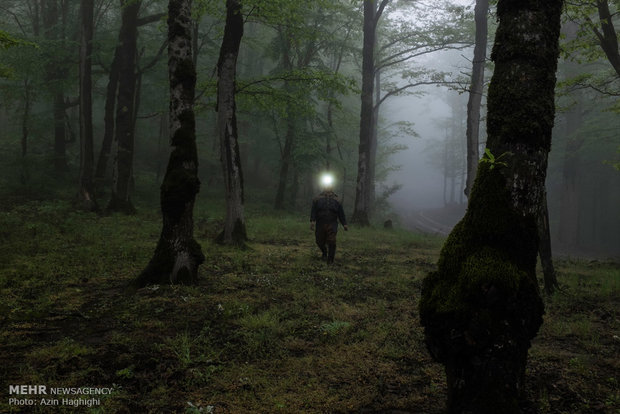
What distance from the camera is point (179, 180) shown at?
628cm

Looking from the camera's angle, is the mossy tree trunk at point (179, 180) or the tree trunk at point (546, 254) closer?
the mossy tree trunk at point (179, 180)

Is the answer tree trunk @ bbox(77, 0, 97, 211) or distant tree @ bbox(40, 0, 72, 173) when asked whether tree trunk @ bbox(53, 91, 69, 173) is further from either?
tree trunk @ bbox(77, 0, 97, 211)

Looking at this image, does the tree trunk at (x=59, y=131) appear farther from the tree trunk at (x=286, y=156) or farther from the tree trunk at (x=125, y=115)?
the tree trunk at (x=286, y=156)

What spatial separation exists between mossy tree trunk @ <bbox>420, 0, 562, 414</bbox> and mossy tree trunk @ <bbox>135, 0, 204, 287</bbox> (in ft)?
15.1

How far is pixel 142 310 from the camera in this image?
534 centimetres

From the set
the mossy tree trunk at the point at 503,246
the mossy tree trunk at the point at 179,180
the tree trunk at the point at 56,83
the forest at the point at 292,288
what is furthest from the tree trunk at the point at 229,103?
the tree trunk at the point at 56,83

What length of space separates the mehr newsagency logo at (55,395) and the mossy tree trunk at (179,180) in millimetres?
3155

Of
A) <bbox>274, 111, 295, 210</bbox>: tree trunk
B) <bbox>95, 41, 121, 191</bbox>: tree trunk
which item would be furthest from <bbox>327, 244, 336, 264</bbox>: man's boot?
<bbox>95, 41, 121, 191</bbox>: tree trunk

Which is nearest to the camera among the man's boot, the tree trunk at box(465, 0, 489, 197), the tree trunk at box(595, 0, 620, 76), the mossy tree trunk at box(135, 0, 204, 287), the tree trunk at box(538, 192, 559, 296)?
the mossy tree trunk at box(135, 0, 204, 287)

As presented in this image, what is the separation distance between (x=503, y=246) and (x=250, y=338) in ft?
10.4

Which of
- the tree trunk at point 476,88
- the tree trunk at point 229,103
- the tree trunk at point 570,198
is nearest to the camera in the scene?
the tree trunk at point 229,103

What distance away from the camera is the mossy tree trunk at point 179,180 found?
634cm

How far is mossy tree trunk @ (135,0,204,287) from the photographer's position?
6340 millimetres

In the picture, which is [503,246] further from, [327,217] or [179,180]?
[327,217]
